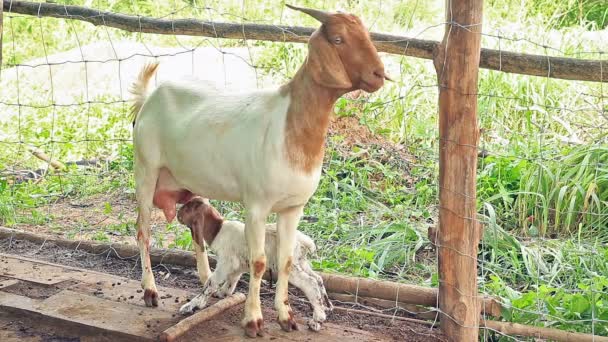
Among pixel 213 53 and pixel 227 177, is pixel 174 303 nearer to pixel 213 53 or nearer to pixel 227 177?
pixel 227 177

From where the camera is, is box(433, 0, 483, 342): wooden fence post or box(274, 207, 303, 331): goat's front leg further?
box(274, 207, 303, 331): goat's front leg

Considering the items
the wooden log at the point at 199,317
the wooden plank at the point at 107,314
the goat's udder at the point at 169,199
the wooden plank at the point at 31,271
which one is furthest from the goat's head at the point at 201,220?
the wooden plank at the point at 31,271

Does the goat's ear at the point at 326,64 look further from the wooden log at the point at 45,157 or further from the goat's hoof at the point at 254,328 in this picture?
the wooden log at the point at 45,157

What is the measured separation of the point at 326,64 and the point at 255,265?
0.99 meters

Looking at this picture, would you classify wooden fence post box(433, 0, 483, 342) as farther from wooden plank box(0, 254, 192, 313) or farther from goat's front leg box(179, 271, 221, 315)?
wooden plank box(0, 254, 192, 313)

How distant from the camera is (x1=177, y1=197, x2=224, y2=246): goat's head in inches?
162

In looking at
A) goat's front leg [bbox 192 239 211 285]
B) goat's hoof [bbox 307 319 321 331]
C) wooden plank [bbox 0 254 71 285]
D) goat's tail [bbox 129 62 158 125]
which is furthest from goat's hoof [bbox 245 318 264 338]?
wooden plank [bbox 0 254 71 285]

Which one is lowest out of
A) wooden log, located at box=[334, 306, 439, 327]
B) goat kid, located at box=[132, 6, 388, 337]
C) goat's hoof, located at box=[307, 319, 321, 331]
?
wooden log, located at box=[334, 306, 439, 327]

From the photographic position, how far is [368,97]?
695cm

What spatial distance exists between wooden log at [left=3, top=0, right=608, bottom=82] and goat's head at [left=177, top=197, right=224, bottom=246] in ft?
3.61

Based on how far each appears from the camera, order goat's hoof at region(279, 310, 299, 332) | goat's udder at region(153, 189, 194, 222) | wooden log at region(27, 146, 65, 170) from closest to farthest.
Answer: goat's hoof at region(279, 310, 299, 332), goat's udder at region(153, 189, 194, 222), wooden log at region(27, 146, 65, 170)

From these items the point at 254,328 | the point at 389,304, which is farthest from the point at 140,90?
the point at 389,304

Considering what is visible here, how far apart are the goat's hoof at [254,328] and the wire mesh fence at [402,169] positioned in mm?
795

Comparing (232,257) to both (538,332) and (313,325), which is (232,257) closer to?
(313,325)
